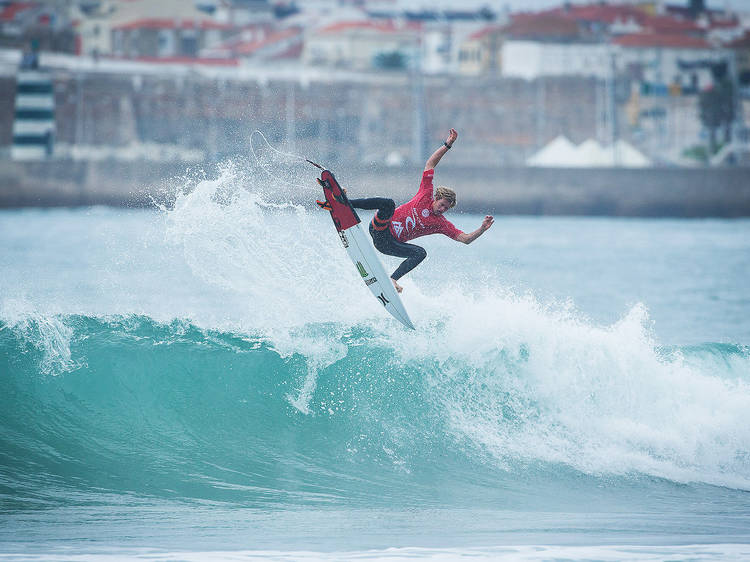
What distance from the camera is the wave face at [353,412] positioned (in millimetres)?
9531

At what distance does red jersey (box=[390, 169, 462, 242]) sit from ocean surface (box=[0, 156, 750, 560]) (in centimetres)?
141

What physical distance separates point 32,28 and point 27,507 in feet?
219

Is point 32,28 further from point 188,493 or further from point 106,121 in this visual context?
point 188,493

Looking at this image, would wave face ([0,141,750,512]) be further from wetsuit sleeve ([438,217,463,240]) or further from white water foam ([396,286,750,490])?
wetsuit sleeve ([438,217,463,240])

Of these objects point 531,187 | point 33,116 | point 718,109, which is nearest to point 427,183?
point 531,187

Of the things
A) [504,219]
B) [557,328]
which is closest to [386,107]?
[504,219]

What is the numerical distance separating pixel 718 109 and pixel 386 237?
58.1 metres

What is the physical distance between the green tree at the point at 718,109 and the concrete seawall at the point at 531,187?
14102 mm

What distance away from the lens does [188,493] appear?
909 cm

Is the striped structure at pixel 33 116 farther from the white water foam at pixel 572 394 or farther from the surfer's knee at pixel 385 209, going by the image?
the surfer's knee at pixel 385 209

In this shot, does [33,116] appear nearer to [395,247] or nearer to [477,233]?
[395,247]

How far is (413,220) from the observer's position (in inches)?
382

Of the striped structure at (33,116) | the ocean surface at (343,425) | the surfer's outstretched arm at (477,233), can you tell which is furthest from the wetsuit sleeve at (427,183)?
the striped structure at (33,116)

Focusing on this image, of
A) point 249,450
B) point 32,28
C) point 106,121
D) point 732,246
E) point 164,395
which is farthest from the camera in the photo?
point 32,28
